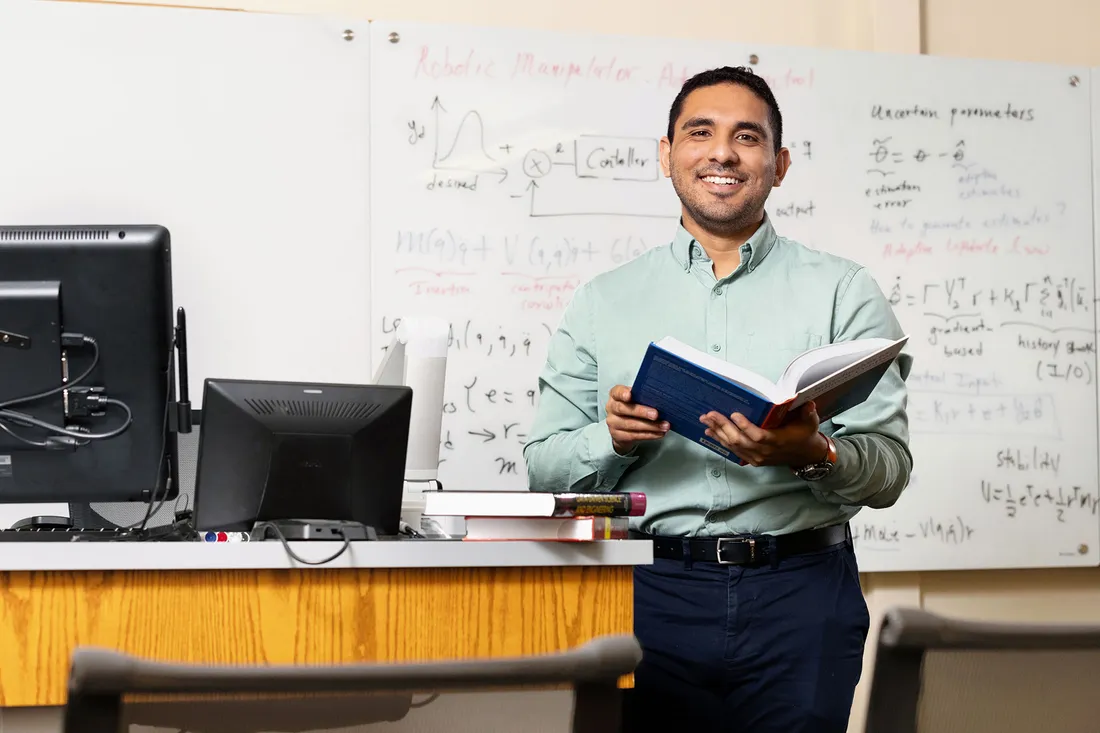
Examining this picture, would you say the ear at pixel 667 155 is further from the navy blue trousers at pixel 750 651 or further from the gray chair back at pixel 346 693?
the gray chair back at pixel 346 693

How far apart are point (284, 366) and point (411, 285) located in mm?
369

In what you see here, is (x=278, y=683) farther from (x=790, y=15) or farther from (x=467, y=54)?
(x=790, y=15)

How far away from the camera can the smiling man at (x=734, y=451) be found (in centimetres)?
171

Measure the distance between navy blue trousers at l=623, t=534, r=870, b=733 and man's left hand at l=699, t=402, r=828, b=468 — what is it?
24 centimetres

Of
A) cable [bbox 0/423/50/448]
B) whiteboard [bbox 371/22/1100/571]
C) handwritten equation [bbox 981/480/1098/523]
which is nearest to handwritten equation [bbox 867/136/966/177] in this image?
whiteboard [bbox 371/22/1100/571]

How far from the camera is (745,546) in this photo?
5.67 feet

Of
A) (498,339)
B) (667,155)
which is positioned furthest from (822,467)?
(498,339)

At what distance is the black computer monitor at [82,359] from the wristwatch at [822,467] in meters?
0.95

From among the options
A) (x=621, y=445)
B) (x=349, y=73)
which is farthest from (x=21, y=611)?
(x=349, y=73)

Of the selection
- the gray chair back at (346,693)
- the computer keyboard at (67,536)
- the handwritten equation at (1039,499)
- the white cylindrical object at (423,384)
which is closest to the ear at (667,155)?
the white cylindrical object at (423,384)

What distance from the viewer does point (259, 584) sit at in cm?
143

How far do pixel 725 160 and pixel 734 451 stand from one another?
1.82ft

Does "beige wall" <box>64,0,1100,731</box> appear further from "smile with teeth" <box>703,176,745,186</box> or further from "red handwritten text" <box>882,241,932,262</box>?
"smile with teeth" <box>703,176,745,186</box>

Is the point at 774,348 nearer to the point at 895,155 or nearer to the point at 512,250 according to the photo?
the point at 512,250
